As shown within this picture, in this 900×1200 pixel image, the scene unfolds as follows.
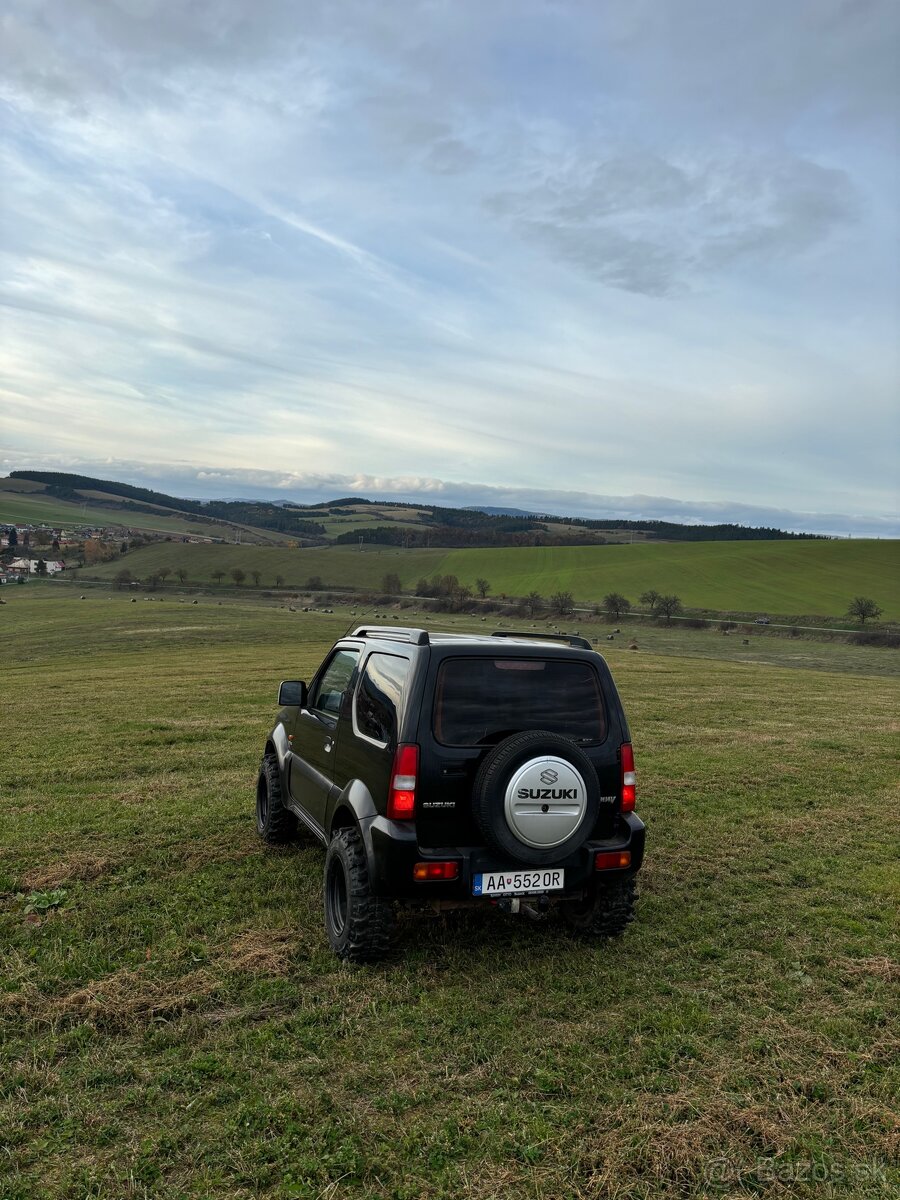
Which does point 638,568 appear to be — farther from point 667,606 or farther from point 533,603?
point 667,606

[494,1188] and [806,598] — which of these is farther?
[806,598]

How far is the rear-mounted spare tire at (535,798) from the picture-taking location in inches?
175

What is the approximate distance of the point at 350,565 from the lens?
10275 centimetres

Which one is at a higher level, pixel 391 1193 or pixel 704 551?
pixel 704 551

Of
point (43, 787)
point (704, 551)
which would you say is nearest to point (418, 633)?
point (43, 787)

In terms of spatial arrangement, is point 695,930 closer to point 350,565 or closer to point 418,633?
point 418,633

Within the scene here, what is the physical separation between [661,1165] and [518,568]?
95.0 m

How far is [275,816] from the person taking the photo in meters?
7.02

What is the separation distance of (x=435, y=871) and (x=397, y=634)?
173cm

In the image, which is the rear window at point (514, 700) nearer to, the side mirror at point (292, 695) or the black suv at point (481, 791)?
the black suv at point (481, 791)

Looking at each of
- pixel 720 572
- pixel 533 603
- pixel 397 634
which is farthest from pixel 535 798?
pixel 720 572

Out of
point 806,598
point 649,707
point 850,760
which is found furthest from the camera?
point 806,598

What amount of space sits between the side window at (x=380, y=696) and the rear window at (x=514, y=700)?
1.04 feet

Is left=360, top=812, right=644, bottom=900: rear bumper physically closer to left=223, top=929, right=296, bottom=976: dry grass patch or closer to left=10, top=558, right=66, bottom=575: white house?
left=223, top=929, right=296, bottom=976: dry grass patch
